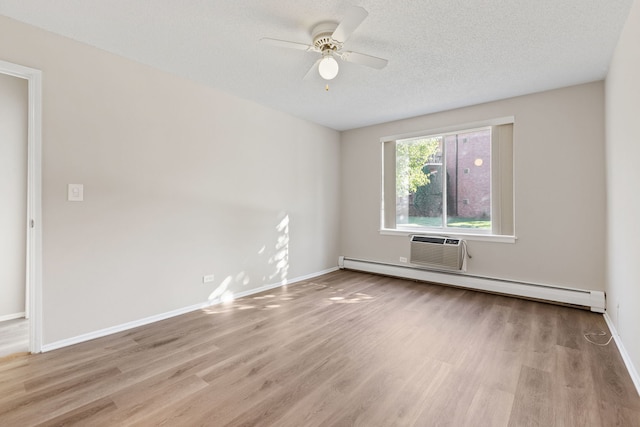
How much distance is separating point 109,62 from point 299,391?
3.14 m

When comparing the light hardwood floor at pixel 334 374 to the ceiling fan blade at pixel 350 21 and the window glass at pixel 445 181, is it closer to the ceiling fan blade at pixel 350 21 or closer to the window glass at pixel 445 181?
the window glass at pixel 445 181

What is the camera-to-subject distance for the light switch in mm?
2455

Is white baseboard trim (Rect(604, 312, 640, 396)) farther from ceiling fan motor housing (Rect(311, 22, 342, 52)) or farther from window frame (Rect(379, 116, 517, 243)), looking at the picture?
ceiling fan motor housing (Rect(311, 22, 342, 52))

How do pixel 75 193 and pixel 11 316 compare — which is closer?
pixel 75 193

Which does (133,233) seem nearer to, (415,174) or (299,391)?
(299,391)

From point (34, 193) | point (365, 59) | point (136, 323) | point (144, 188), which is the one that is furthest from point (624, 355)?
point (34, 193)

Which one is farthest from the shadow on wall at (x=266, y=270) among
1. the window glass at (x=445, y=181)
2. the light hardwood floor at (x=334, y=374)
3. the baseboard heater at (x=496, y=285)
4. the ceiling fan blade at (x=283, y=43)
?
the ceiling fan blade at (x=283, y=43)

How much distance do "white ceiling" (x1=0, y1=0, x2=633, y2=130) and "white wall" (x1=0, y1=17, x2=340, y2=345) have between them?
0.27m

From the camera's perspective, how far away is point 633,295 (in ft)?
6.66

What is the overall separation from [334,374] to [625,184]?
258cm

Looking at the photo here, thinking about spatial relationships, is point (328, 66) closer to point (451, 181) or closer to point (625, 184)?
point (625, 184)

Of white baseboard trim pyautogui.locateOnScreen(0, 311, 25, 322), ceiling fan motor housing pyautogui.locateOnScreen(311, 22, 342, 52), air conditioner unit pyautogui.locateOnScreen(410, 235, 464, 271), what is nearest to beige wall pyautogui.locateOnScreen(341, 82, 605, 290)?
air conditioner unit pyautogui.locateOnScreen(410, 235, 464, 271)

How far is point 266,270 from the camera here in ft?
13.6

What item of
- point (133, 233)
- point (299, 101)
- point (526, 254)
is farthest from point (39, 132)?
point (526, 254)
